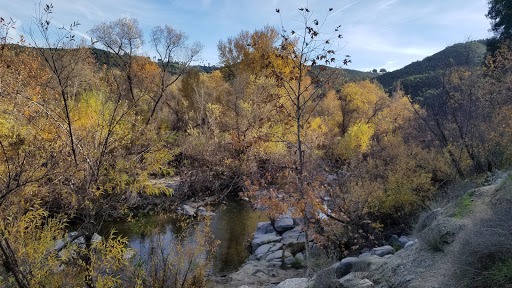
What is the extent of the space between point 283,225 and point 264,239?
1.01 meters

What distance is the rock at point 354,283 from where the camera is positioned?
435 cm

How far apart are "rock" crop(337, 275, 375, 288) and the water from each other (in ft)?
12.3

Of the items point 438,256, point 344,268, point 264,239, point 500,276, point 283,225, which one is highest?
point 500,276

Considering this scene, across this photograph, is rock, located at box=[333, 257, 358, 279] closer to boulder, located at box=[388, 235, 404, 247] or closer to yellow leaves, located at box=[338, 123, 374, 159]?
boulder, located at box=[388, 235, 404, 247]

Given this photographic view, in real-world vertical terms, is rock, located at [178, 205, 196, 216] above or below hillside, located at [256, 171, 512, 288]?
below

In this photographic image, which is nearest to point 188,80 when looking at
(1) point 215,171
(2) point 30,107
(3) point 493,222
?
(1) point 215,171

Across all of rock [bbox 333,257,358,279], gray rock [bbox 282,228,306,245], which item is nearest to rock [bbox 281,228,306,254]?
gray rock [bbox 282,228,306,245]

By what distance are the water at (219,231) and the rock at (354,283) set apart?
3.75 m

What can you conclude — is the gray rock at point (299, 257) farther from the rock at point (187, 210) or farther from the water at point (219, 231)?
the rock at point (187, 210)

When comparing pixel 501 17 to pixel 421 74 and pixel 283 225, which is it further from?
pixel 421 74

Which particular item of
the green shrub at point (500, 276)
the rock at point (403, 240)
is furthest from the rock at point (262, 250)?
the green shrub at point (500, 276)

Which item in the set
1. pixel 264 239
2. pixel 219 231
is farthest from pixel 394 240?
pixel 219 231

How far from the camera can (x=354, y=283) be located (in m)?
4.48

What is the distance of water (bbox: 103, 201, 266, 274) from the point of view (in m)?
8.02
